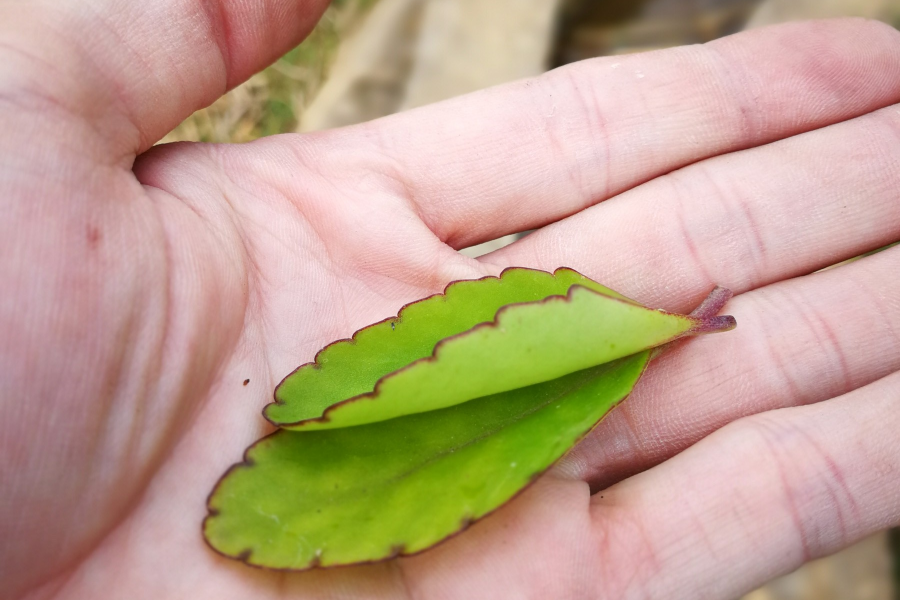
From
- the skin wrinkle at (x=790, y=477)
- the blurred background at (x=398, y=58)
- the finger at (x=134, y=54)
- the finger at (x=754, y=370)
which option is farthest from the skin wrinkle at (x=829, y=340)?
the blurred background at (x=398, y=58)

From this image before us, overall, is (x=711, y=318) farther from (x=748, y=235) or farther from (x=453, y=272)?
(x=453, y=272)

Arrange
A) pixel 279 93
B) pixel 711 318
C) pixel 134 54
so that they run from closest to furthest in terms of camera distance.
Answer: pixel 134 54
pixel 711 318
pixel 279 93

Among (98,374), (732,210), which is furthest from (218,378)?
(732,210)

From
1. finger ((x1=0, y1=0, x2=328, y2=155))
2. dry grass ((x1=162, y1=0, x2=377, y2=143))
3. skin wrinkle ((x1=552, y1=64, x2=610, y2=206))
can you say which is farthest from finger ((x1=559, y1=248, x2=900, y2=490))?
dry grass ((x1=162, y1=0, x2=377, y2=143))

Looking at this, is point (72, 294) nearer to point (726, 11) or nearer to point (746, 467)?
point (746, 467)

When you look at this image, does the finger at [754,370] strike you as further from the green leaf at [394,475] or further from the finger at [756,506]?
the green leaf at [394,475]

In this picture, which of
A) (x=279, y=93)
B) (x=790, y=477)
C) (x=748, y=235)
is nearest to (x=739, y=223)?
(x=748, y=235)
